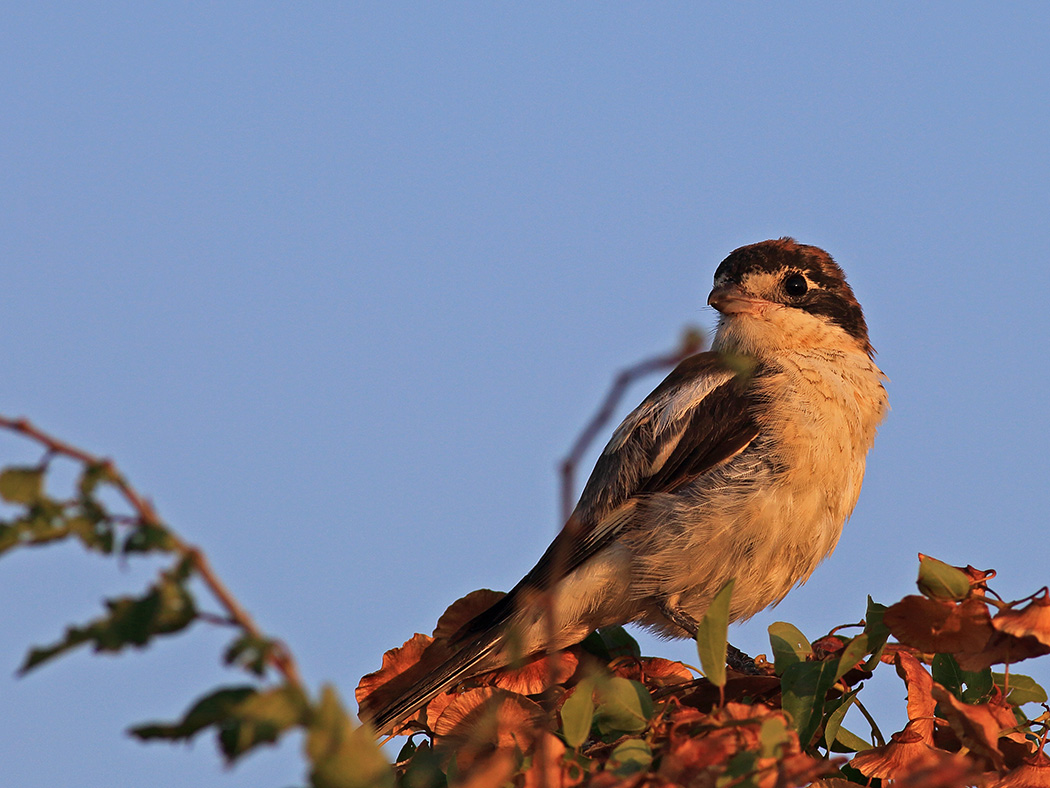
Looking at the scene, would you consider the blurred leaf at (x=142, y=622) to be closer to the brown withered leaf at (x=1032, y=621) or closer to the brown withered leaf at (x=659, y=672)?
the brown withered leaf at (x=1032, y=621)

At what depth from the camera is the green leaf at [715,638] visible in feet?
7.18

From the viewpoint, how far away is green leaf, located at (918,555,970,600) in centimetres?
263

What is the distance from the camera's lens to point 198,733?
4.25ft

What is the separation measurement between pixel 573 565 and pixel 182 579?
4511 millimetres

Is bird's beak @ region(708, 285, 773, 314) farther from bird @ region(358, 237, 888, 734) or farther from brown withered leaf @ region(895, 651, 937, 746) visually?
brown withered leaf @ region(895, 651, 937, 746)

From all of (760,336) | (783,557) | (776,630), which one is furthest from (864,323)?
Result: (776,630)

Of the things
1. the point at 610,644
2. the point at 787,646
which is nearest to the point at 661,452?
the point at 610,644

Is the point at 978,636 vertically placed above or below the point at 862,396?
below

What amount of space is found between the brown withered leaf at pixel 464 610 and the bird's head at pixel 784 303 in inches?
104

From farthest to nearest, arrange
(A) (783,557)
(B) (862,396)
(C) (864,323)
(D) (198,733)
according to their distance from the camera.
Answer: (C) (864,323), (B) (862,396), (A) (783,557), (D) (198,733)

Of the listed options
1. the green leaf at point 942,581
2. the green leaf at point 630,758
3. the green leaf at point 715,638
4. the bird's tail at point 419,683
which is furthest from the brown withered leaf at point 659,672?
the green leaf at point 715,638

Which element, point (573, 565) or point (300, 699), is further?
point (573, 565)

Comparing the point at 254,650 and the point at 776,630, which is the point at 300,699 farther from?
the point at 776,630

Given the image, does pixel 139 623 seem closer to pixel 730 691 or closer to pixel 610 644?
pixel 730 691
